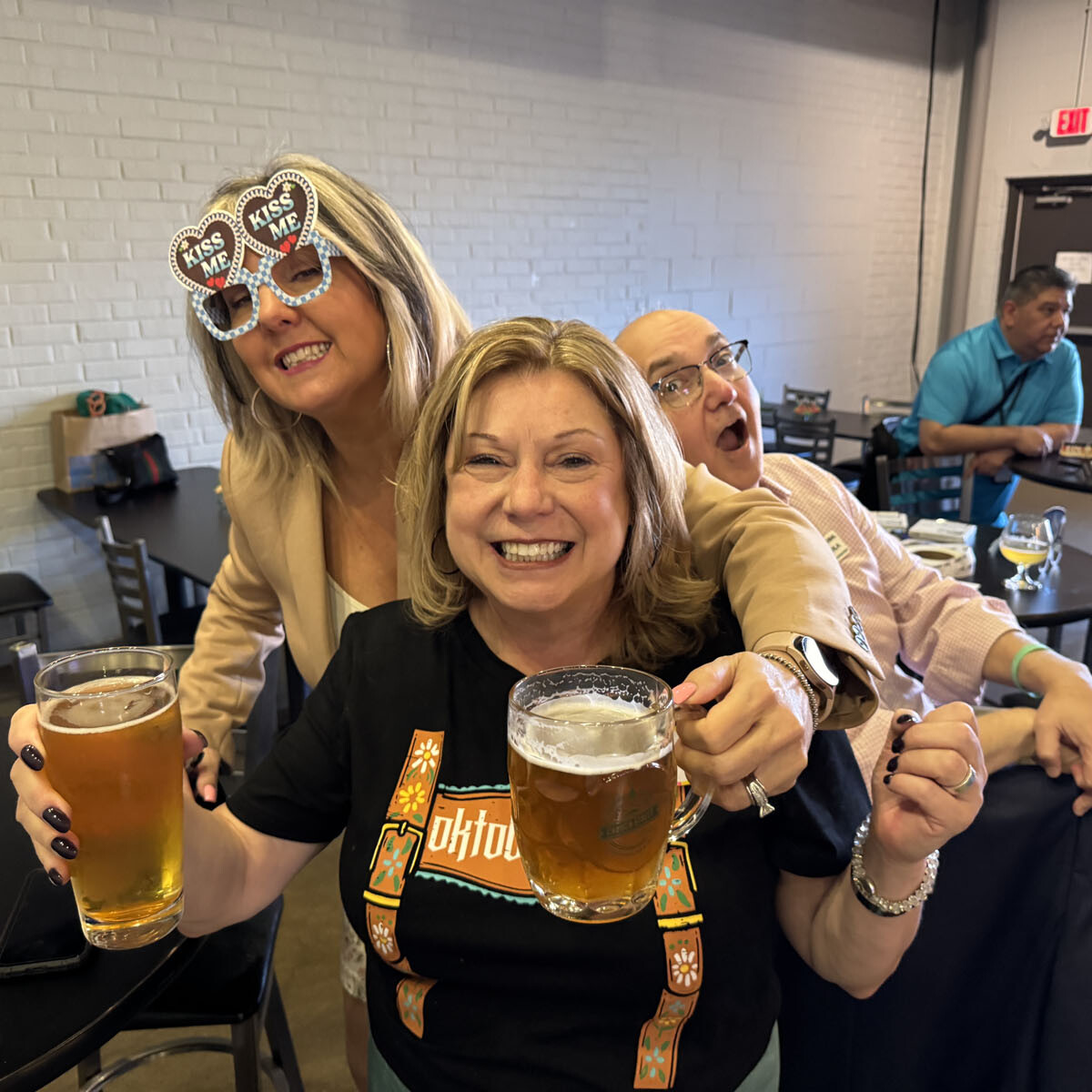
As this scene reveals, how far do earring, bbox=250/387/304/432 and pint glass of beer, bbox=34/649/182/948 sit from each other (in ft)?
2.65

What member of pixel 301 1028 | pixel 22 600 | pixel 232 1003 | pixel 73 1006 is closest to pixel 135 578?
pixel 22 600

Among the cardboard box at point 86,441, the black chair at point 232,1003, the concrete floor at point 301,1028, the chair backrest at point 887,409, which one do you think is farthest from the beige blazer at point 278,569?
the chair backrest at point 887,409

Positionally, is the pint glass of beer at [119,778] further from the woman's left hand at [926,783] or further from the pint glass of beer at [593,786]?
the woman's left hand at [926,783]

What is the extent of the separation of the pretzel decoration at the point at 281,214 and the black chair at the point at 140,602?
1981 mm

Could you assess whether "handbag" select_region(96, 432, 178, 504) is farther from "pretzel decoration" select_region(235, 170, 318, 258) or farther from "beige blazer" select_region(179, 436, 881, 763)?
"pretzel decoration" select_region(235, 170, 318, 258)

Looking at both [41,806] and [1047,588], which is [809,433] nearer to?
[1047,588]

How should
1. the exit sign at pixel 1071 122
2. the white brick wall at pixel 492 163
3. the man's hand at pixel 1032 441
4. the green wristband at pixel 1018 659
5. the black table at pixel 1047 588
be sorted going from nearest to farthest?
1. the green wristband at pixel 1018 659
2. the black table at pixel 1047 588
3. the white brick wall at pixel 492 163
4. the man's hand at pixel 1032 441
5. the exit sign at pixel 1071 122

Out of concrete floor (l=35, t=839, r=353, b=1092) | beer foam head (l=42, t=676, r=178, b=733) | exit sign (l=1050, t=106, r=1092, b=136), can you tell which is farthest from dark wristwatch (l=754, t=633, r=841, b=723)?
exit sign (l=1050, t=106, r=1092, b=136)

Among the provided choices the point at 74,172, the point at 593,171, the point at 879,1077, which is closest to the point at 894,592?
the point at 879,1077

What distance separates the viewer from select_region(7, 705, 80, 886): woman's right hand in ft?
3.07

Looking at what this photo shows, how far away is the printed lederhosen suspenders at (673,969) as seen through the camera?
113 centimetres

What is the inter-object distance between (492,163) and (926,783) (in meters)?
5.49

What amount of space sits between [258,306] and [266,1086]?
1.73 m

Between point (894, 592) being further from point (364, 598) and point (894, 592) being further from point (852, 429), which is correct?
point (852, 429)
